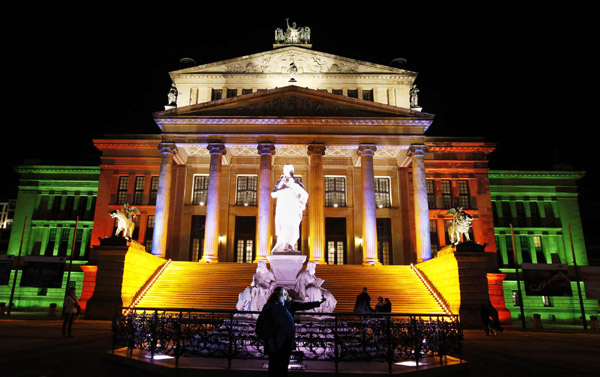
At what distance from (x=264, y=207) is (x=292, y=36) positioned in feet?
59.5

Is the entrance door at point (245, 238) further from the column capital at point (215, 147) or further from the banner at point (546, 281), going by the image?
the banner at point (546, 281)

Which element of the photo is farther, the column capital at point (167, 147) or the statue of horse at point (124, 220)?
the column capital at point (167, 147)

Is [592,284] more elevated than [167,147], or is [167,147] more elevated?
[167,147]

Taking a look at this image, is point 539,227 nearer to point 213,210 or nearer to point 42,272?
point 213,210

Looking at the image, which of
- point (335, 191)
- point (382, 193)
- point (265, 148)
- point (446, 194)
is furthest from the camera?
point (446, 194)

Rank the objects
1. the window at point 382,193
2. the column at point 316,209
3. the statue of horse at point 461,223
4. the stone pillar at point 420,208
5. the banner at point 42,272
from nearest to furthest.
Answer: the statue of horse at point 461,223, the column at point 316,209, the stone pillar at point 420,208, the banner at point 42,272, the window at point 382,193

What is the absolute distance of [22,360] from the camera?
393 inches

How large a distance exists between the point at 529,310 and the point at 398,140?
71.3 feet

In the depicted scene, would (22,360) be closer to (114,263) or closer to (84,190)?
(114,263)

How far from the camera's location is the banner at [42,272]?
1316 inches

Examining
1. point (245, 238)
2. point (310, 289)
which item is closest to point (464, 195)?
point (245, 238)

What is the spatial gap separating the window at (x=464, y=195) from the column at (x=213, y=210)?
22264 mm

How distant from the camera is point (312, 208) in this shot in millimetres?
32219

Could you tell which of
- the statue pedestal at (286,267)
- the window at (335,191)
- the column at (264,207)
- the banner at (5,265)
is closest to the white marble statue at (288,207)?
the statue pedestal at (286,267)
